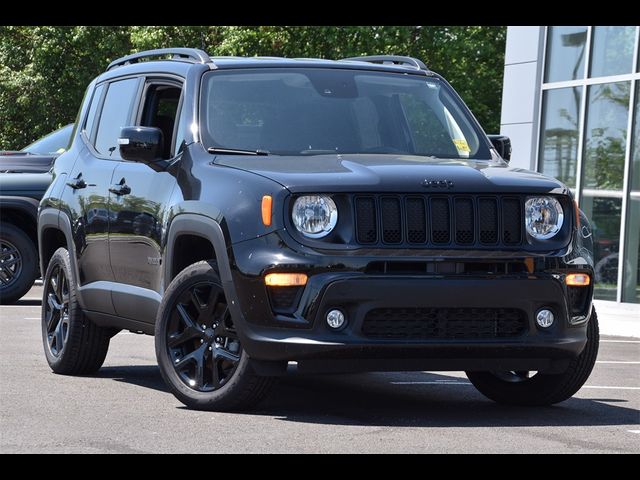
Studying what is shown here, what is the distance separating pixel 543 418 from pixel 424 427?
33.7 inches

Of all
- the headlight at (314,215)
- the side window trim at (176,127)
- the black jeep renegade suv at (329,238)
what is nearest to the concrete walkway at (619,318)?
the black jeep renegade suv at (329,238)

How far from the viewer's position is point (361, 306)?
7074 mm

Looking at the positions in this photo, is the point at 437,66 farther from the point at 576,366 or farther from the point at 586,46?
the point at 576,366

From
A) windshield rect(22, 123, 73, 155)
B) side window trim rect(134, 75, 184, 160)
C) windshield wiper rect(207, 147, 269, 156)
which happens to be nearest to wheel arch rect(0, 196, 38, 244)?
windshield rect(22, 123, 73, 155)

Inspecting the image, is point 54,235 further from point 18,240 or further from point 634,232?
point 634,232

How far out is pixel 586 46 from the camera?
2053cm

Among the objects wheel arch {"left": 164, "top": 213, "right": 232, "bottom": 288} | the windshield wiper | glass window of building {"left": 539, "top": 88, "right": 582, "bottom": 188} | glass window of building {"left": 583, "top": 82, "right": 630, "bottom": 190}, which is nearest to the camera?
wheel arch {"left": 164, "top": 213, "right": 232, "bottom": 288}

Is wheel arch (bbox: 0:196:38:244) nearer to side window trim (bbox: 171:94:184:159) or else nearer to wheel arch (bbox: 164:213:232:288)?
side window trim (bbox: 171:94:184:159)

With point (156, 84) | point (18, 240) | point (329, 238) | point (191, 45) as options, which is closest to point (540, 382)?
point (329, 238)

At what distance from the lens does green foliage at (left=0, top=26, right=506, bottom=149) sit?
3959 cm

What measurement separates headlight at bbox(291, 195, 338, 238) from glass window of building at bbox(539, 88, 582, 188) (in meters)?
14.1

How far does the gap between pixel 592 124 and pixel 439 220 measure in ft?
44.5
